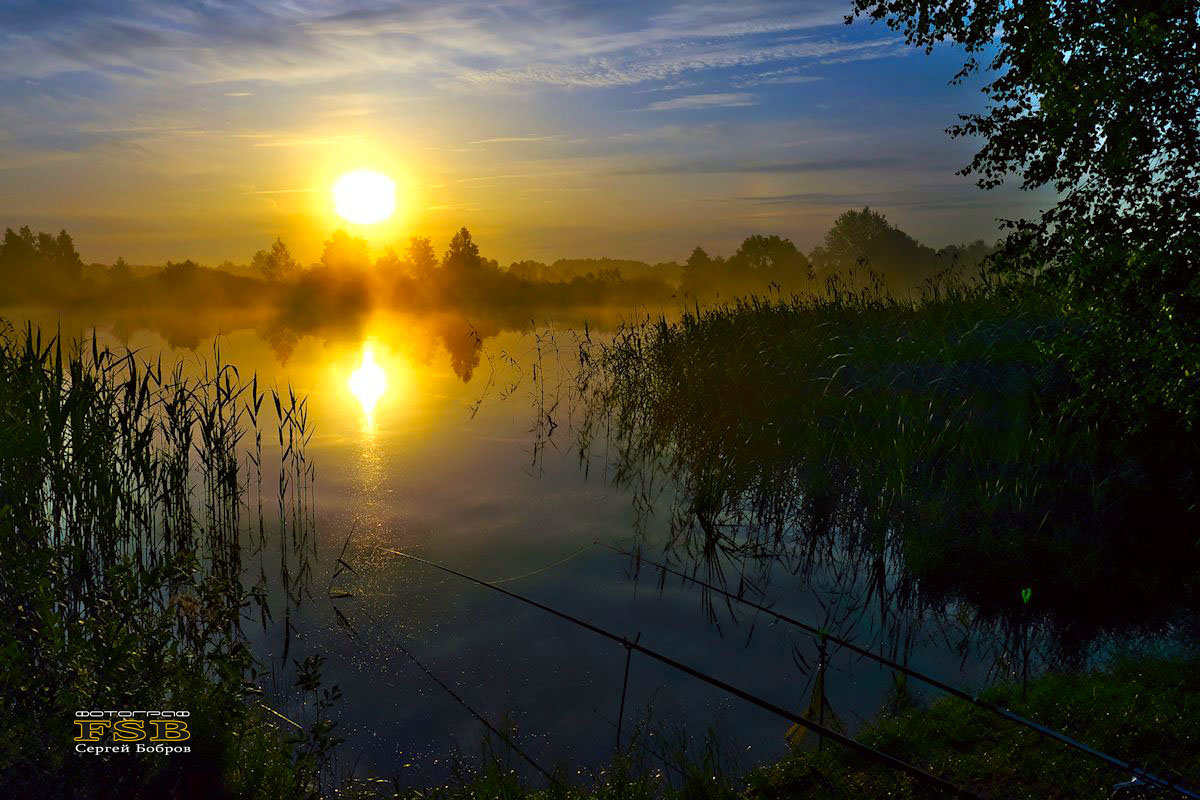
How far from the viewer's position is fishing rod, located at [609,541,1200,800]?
4199 mm

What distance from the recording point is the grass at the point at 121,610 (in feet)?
15.3

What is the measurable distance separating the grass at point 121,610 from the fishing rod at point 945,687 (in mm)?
3283

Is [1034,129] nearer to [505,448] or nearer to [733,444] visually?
[733,444]

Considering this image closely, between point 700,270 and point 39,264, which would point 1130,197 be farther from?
point 39,264

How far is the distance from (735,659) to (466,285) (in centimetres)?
6911

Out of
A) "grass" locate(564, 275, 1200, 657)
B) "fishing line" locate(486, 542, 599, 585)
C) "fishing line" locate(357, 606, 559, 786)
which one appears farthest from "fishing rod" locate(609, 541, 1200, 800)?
"fishing line" locate(357, 606, 559, 786)

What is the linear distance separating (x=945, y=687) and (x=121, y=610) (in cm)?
489

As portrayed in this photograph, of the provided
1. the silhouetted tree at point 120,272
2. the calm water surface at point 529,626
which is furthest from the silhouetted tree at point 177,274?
the calm water surface at point 529,626

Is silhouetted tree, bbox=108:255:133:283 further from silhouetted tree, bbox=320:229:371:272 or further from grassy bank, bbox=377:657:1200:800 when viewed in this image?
grassy bank, bbox=377:657:1200:800

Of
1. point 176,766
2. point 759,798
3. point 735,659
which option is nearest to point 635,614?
point 735,659

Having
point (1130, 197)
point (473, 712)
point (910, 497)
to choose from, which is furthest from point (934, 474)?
point (473, 712)

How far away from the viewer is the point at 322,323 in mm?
48750

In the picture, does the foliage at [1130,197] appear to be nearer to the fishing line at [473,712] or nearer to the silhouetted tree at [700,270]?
the fishing line at [473,712]

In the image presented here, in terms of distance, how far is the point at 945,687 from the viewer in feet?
15.6
